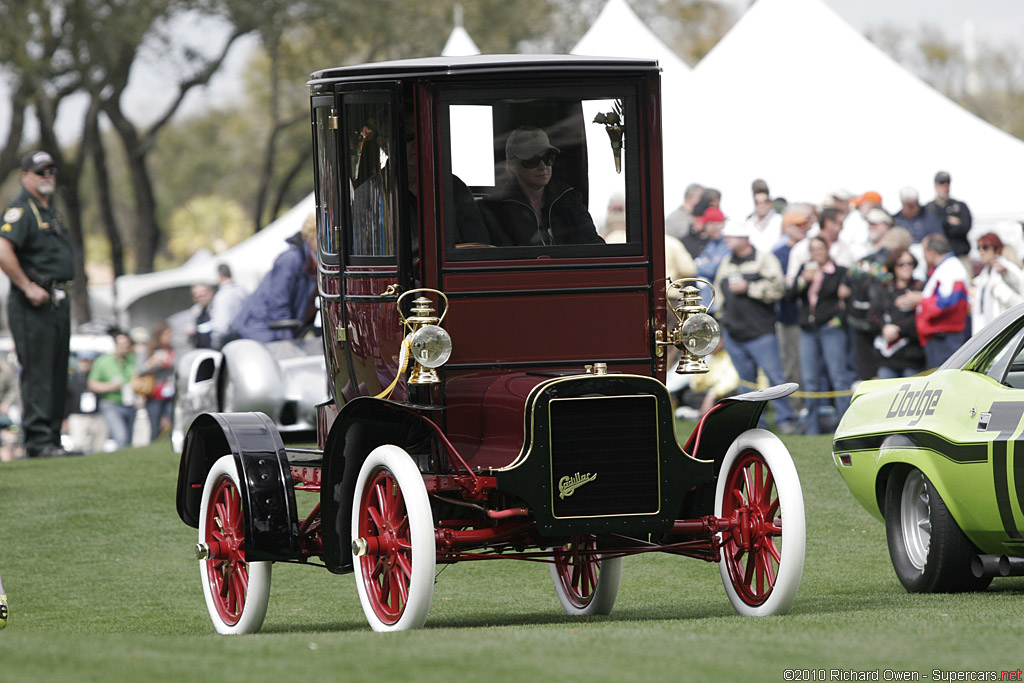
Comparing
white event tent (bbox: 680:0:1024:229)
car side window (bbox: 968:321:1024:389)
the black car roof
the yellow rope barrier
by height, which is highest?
white event tent (bbox: 680:0:1024:229)

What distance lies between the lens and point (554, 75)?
7082 mm

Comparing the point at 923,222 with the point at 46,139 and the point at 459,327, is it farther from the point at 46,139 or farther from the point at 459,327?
the point at 46,139

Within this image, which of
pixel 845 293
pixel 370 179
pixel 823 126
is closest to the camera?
pixel 370 179

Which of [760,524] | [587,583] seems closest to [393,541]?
[760,524]

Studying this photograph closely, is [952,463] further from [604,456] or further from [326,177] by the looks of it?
[326,177]

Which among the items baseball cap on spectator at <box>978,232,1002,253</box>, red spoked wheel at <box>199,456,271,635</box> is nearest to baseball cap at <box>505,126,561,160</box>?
red spoked wheel at <box>199,456,271,635</box>

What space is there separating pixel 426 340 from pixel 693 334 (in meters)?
1.23

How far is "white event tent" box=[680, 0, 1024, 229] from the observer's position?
18.3m

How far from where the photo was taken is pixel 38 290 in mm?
13367

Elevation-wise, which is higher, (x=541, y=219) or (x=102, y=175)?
(x=102, y=175)

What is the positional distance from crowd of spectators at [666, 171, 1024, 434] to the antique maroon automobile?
7.65 meters

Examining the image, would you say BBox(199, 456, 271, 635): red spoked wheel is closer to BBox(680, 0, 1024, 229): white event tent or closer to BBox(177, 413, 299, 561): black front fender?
BBox(177, 413, 299, 561): black front fender

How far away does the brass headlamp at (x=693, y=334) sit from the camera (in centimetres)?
712

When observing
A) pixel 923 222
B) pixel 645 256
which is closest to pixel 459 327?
pixel 645 256
